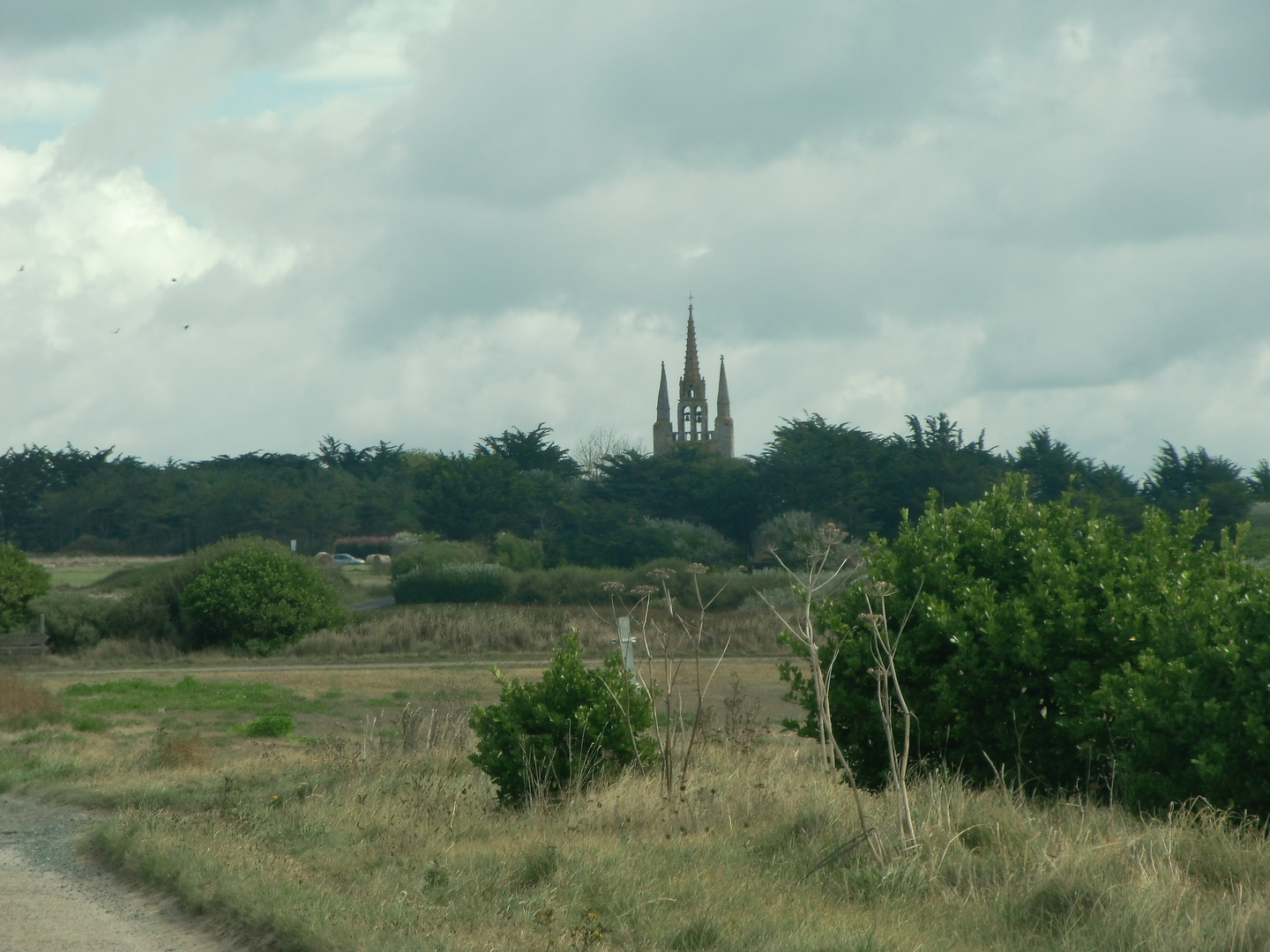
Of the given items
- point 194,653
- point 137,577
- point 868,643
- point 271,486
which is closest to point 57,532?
point 271,486

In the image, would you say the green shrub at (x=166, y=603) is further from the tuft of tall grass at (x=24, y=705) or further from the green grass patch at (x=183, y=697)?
the tuft of tall grass at (x=24, y=705)

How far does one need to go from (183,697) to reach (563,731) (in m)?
15.9

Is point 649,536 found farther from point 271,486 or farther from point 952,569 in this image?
point 952,569

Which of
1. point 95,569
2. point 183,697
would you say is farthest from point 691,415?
point 183,697

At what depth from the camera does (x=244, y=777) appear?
12008mm

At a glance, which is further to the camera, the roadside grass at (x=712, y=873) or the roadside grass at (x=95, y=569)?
the roadside grass at (x=95, y=569)

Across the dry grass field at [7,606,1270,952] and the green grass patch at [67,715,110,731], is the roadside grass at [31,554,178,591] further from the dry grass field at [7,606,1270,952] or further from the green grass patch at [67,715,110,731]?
the dry grass field at [7,606,1270,952]

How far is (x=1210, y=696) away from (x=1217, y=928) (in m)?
2.22

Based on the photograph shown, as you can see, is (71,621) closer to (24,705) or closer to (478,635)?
(478,635)

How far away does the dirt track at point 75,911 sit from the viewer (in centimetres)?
644

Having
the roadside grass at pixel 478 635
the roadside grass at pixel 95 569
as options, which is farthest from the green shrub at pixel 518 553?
the roadside grass at pixel 478 635

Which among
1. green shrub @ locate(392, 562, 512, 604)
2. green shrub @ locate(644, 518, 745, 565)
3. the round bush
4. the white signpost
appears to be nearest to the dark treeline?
green shrub @ locate(644, 518, 745, 565)

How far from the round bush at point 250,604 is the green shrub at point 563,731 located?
26732mm

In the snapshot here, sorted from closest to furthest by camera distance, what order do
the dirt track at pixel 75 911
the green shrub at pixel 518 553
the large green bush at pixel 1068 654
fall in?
the dirt track at pixel 75 911
the large green bush at pixel 1068 654
the green shrub at pixel 518 553
